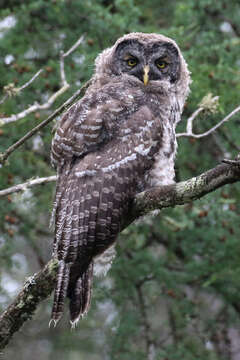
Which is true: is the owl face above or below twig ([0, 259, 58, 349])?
above

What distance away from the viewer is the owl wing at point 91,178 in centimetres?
423

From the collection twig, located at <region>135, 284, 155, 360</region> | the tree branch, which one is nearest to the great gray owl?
the tree branch

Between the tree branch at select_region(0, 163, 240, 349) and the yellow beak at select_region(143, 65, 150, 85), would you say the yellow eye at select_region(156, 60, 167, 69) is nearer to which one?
the yellow beak at select_region(143, 65, 150, 85)

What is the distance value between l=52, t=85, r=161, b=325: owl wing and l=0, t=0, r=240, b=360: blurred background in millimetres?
1628

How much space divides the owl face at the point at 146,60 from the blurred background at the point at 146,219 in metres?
0.99

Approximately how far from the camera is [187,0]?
7680mm

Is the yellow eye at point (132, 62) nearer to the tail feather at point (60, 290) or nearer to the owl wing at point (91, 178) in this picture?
the owl wing at point (91, 178)

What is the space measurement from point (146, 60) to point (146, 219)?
6.57 feet

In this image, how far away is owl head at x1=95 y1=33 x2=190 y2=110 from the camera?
208 inches

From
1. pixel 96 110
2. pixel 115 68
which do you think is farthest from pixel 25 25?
pixel 96 110

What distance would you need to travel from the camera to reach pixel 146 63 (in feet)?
17.3

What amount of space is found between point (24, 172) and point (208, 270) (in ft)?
7.72

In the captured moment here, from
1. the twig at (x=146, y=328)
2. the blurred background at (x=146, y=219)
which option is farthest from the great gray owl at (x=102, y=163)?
the twig at (x=146, y=328)

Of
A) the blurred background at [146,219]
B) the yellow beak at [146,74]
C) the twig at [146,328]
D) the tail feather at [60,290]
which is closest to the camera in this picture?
the tail feather at [60,290]
